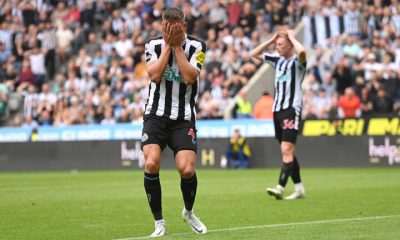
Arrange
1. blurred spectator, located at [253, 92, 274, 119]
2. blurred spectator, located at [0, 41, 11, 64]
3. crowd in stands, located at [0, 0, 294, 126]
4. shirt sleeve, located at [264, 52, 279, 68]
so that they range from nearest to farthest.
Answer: shirt sleeve, located at [264, 52, 279, 68], blurred spectator, located at [253, 92, 274, 119], crowd in stands, located at [0, 0, 294, 126], blurred spectator, located at [0, 41, 11, 64]

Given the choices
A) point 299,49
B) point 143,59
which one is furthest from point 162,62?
point 143,59

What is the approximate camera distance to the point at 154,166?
996 cm

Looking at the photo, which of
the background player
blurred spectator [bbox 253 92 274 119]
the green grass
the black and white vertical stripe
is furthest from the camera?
the black and white vertical stripe

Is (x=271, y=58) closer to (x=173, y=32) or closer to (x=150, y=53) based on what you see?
(x=150, y=53)

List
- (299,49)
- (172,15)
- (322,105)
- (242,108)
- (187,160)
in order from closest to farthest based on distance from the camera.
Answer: (172,15) < (187,160) < (299,49) < (322,105) < (242,108)

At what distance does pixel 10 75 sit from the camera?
3531 cm

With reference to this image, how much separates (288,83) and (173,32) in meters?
5.88

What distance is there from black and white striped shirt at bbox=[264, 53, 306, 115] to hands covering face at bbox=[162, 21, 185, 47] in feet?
18.9

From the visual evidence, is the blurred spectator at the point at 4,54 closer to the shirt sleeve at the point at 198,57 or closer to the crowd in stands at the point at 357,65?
the crowd in stands at the point at 357,65

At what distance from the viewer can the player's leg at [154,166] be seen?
393 inches

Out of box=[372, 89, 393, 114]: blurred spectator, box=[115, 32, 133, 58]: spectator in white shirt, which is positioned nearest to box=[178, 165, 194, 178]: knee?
box=[372, 89, 393, 114]: blurred spectator

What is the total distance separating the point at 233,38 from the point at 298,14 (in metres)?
2.28

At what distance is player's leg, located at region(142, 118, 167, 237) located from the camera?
9.99 metres

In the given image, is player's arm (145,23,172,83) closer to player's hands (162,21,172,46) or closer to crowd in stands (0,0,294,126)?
player's hands (162,21,172,46)
